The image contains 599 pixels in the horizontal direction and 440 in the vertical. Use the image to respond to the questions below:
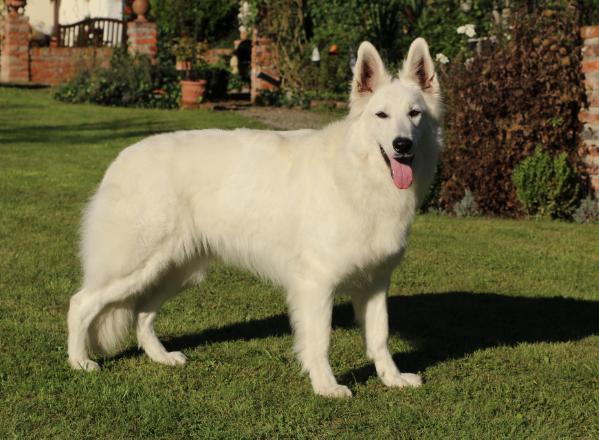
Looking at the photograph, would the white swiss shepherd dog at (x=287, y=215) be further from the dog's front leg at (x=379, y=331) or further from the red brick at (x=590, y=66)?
the red brick at (x=590, y=66)

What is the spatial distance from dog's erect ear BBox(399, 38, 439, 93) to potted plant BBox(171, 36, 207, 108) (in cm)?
1558

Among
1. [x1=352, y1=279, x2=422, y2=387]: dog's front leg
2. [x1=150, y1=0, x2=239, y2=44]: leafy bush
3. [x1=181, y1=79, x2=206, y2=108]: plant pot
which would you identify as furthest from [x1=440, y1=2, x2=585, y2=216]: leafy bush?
[x1=150, y1=0, x2=239, y2=44]: leafy bush

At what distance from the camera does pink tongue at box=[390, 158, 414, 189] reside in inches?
186

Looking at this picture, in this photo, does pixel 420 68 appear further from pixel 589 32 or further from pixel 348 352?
pixel 589 32

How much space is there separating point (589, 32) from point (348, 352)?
600 centimetres

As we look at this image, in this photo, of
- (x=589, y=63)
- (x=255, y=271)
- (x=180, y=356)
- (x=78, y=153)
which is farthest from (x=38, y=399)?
→ (x=78, y=153)

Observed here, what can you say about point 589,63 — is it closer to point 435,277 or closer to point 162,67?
point 435,277

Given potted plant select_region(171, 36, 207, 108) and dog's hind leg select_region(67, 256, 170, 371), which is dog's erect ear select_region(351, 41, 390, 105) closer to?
dog's hind leg select_region(67, 256, 170, 371)

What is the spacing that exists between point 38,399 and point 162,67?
17.5m

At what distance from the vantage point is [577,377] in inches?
206

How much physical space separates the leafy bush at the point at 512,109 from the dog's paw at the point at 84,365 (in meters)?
6.09

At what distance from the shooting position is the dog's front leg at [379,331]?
5090mm

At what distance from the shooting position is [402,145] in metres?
4.57

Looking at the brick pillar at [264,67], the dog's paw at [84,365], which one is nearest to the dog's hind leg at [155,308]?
the dog's paw at [84,365]
